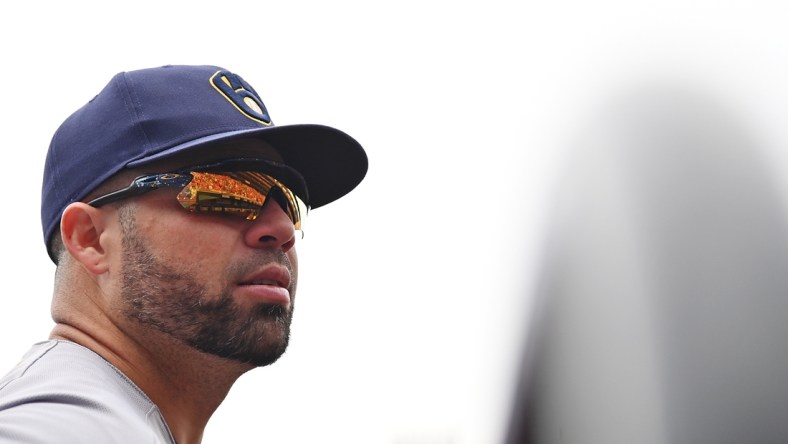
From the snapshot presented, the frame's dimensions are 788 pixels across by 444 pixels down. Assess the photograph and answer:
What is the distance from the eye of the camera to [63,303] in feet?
5.77

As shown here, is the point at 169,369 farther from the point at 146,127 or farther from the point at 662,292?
the point at 662,292

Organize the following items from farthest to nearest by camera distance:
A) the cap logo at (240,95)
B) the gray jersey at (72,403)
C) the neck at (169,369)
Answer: the cap logo at (240,95) < the neck at (169,369) < the gray jersey at (72,403)

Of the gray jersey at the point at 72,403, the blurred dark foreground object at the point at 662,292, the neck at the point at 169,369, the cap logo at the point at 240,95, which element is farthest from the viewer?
the cap logo at the point at 240,95

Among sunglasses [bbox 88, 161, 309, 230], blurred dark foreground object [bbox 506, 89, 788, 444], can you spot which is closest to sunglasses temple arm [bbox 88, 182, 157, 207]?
sunglasses [bbox 88, 161, 309, 230]

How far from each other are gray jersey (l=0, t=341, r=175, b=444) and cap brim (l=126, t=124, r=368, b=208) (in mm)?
500

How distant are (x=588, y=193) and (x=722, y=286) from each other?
0.52 metres

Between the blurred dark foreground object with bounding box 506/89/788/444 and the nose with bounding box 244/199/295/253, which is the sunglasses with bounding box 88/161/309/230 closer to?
the nose with bounding box 244/199/295/253

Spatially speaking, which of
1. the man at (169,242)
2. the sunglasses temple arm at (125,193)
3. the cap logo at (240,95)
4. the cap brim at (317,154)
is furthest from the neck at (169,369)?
the cap logo at (240,95)

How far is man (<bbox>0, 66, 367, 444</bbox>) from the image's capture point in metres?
1.69

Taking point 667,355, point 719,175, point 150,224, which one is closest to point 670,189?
point 719,175

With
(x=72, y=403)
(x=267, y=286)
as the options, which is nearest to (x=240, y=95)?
(x=267, y=286)

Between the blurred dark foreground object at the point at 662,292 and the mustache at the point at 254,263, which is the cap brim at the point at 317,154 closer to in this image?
the mustache at the point at 254,263

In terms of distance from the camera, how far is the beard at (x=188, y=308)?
66.3 inches

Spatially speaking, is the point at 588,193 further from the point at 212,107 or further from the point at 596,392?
the point at 212,107
